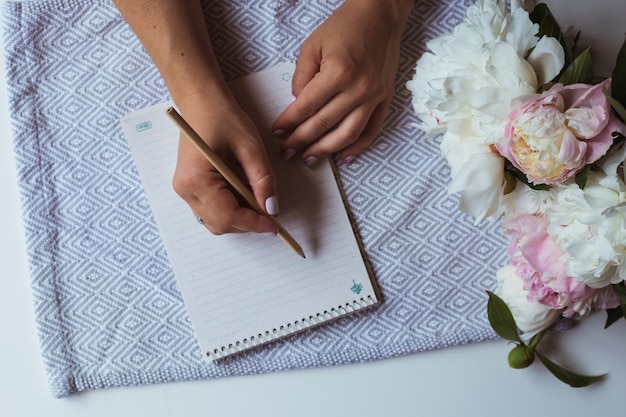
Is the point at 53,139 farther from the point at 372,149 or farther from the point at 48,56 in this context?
the point at 372,149

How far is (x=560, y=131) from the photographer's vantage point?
1.37ft

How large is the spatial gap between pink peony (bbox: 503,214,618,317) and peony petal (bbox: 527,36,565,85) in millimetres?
96

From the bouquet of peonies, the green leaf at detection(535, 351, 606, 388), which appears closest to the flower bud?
the green leaf at detection(535, 351, 606, 388)

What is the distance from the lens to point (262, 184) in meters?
0.61

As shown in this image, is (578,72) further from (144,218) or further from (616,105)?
(144,218)

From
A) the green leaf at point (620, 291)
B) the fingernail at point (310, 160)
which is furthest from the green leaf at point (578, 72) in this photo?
the fingernail at point (310, 160)

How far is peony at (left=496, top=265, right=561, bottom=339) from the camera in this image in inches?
23.2

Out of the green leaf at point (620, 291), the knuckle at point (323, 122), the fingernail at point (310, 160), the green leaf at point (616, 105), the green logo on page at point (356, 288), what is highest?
the green leaf at point (616, 105)

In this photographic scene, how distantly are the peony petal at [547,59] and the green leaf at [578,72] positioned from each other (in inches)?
0.5

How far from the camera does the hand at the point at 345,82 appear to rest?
623 mm

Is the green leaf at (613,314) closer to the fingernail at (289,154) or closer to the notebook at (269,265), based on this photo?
the notebook at (269,265)

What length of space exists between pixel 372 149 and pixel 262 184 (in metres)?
0.12

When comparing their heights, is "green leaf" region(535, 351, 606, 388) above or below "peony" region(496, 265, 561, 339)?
below

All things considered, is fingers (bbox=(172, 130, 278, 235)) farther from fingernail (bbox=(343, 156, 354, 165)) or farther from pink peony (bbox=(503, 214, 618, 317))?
pink peony (bbox=(503, 214, 618, 317))
